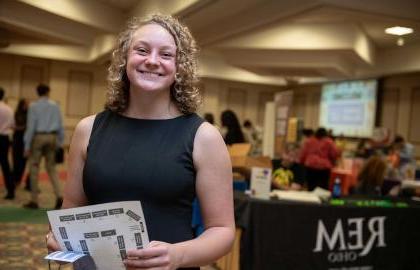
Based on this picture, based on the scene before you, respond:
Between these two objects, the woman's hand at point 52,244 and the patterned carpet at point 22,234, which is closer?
the woman's hand at point 52,244

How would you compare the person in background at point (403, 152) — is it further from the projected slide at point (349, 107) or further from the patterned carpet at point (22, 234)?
the patterned carpet at point (22, 234)

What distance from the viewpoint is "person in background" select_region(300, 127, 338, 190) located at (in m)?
7.01

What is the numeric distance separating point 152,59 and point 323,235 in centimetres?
255

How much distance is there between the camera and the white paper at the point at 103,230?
0.99 meters

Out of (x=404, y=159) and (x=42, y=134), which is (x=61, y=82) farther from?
(x=404, y=159)

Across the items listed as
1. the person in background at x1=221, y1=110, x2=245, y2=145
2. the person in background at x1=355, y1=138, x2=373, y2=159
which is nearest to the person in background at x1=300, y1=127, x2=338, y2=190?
the person in background at x1=355, y1=138, x2=373, y2=159

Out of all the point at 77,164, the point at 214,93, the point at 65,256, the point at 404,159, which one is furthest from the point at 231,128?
the point at 214,93

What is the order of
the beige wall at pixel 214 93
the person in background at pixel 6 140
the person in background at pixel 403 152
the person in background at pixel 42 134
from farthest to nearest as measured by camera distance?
the beige wall at pixel 214 93 < the person in background at pixel 403 152 < the person in background at pixel 6 140 < the person in background at pixel 42 134

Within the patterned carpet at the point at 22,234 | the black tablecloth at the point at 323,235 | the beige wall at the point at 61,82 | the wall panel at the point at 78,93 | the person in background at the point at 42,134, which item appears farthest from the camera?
the wall panel at the point at 78,93

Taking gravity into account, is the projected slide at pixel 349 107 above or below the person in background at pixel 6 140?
above

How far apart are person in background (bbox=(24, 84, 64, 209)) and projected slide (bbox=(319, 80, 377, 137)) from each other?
7.66m

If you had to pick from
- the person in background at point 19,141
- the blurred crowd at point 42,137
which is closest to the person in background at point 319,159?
the blurred crowd at point 42,137

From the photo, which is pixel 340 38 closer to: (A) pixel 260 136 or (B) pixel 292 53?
(B) pixel 292 53

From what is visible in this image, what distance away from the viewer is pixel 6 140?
6.05m
